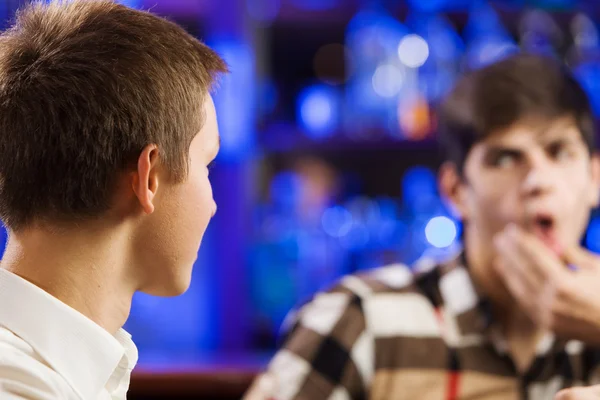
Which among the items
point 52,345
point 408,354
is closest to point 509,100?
point 408,354

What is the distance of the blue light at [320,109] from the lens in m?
3.05

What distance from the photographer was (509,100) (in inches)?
65.3

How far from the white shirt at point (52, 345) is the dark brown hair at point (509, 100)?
1.04 metres

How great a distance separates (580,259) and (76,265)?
1.02 m

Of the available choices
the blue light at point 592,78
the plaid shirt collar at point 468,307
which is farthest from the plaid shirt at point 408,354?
the blue light at point 592,78

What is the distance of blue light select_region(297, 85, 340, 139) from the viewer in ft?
10.0

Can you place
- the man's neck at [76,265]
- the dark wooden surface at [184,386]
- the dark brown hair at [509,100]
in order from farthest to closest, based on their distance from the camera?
1. the dark wooden surface at [184,386]
2. the dark brown hair at [509,100]
3. the man's neck at [76,265]

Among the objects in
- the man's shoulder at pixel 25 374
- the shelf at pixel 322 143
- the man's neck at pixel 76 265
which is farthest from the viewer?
the shelf at pixel 322 143

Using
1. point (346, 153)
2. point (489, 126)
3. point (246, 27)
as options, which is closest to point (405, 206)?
point (346, 153)

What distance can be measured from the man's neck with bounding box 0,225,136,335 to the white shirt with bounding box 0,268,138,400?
0.02m

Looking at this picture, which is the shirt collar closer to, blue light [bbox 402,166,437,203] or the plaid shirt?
the plaid shirt

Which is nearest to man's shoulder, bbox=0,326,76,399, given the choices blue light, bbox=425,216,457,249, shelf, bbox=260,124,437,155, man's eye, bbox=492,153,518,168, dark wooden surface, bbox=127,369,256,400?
man's eye, bbox=492,153,518,168

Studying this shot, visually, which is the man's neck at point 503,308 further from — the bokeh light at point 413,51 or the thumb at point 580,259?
the bokeh light at point 413,51

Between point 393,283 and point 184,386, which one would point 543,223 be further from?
point 184,386
